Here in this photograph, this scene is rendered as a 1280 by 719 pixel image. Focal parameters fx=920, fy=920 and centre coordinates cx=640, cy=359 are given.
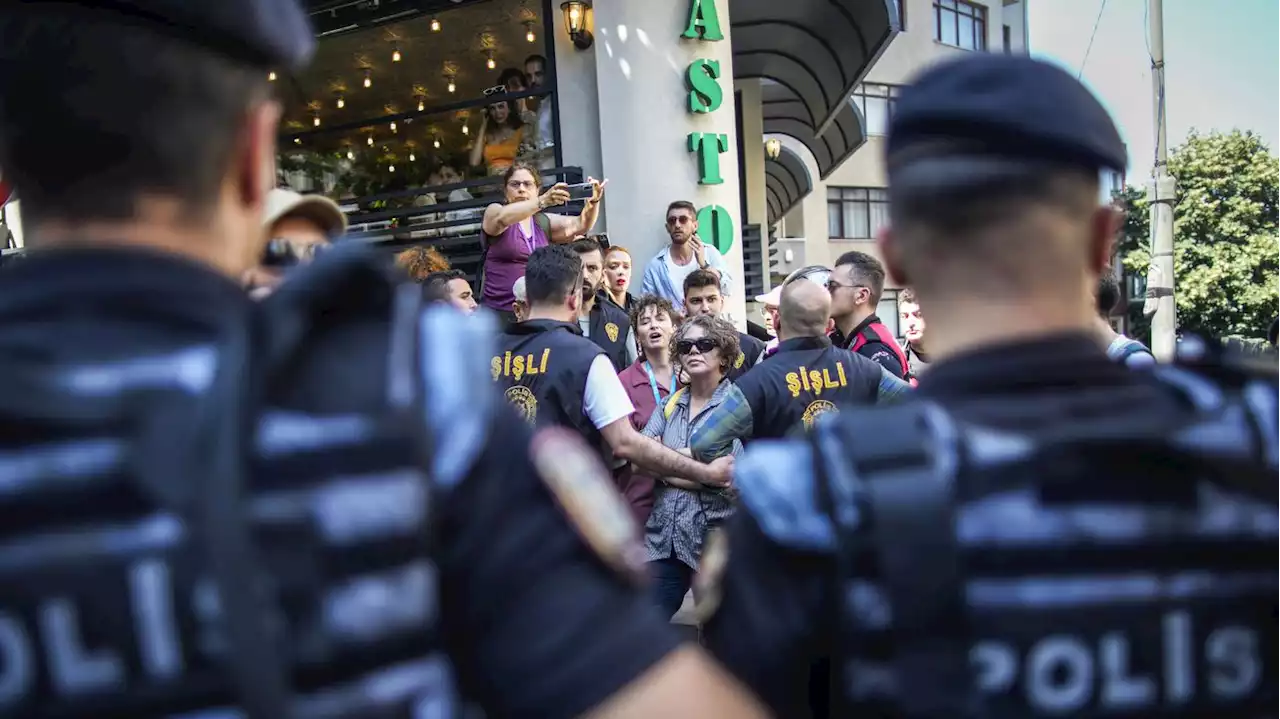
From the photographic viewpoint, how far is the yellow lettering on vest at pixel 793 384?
4043 mm

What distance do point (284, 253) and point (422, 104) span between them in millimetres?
9832

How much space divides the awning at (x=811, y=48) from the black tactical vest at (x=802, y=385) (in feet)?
21.8

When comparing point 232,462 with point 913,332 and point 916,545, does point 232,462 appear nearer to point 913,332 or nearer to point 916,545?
point 916,545

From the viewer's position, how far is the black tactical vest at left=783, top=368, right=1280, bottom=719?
1069 mm

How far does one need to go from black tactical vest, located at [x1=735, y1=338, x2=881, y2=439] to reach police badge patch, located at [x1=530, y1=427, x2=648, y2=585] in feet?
10.1

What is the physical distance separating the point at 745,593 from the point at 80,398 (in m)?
0.76

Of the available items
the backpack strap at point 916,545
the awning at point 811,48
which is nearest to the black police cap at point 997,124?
the backpack strap at point 916,545

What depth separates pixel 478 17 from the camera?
9.97 metres

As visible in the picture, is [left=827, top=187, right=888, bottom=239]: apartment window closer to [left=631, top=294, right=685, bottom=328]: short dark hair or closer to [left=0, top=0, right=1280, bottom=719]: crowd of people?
[left=631, top=294, right=685, bottom=328]: short dark hair

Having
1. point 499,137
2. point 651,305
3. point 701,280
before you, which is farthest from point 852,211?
point 651,305

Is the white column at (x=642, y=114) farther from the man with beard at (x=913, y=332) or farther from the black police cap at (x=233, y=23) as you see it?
the black police cap at (x=233, y=23)

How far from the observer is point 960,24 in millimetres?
34562

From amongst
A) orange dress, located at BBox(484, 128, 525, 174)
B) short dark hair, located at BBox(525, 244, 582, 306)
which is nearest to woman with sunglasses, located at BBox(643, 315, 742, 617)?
short dark hair, located at BBox(525, 244, 582, 306)

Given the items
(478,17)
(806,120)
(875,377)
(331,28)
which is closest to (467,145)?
(478,17)
